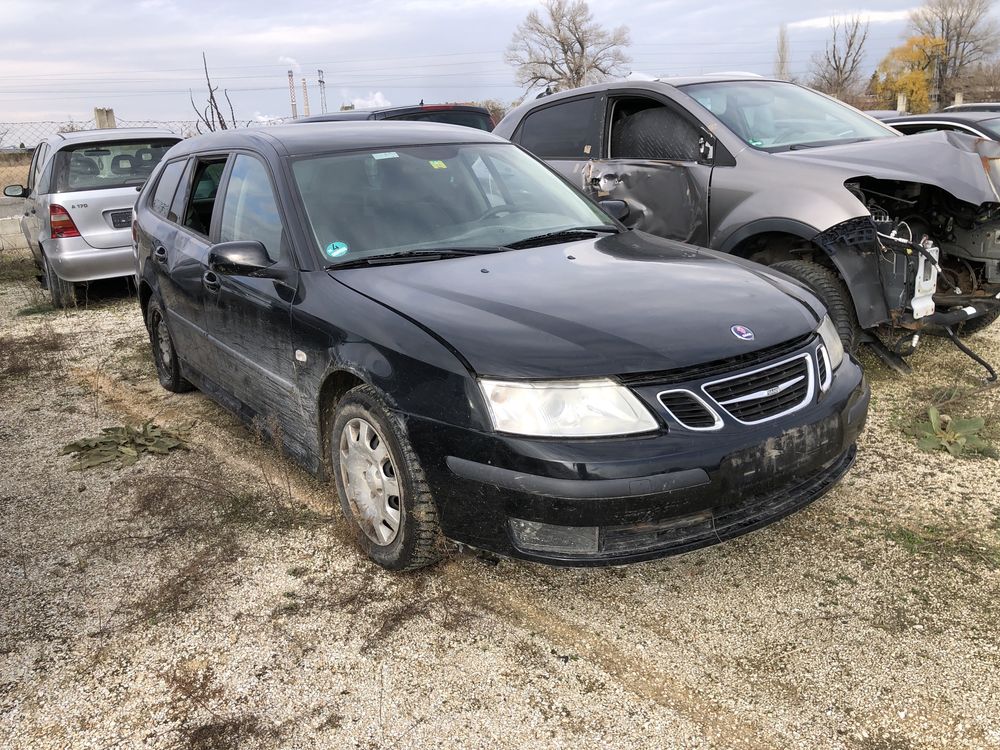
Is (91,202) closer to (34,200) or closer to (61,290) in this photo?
(61,290)

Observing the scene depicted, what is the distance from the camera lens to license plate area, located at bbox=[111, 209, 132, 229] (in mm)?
8008

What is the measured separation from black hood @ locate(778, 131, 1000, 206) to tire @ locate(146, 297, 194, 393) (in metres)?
3.86

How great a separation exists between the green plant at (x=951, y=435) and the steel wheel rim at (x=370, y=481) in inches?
106

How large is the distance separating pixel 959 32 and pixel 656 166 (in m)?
60.4

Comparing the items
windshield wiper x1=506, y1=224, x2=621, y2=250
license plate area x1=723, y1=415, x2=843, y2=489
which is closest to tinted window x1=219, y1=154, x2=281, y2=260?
windshield wiper x1=506, y1=224, x2=621, y2=250

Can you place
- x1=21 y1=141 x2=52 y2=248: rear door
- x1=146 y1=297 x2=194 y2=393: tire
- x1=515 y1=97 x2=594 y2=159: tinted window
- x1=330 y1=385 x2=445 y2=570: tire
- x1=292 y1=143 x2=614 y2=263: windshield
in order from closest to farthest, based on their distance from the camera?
x1=330 y1=385 x2=445 y2=570: tire → x1=292 y1=143 x2=614 y2=263: windshield → x1=146 y1=297 x2=194 y2=393: tire → x1=515 y1=97 x2=594 y2=159: tinted window → x1=21 y1=141 x2=52 y2=248: rear door

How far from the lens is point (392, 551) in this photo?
9.68 ft

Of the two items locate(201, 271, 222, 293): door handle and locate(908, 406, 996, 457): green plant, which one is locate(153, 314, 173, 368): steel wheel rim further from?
locate(908, 406, 996, 457): green plant

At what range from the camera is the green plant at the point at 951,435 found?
396cm

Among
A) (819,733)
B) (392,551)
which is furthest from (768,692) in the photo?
(392,551)

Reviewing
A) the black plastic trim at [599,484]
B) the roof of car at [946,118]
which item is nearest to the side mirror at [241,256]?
the black plastic trim at [599,484]

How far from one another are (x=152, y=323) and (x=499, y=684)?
12.7ft

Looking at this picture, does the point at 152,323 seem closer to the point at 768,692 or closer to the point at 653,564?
the point at 653,564

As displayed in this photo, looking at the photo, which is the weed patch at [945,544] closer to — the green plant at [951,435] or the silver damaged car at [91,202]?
the green plant at [951,435]
